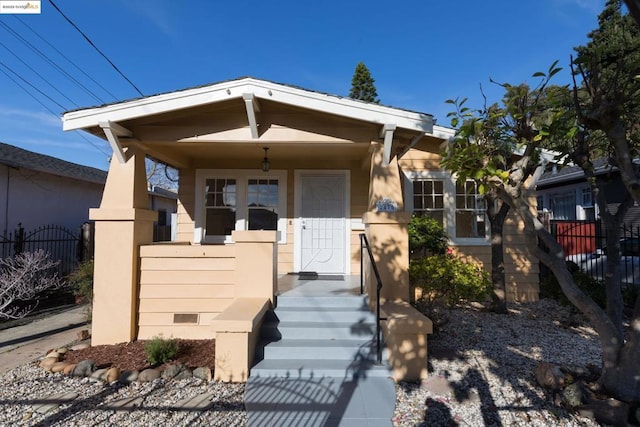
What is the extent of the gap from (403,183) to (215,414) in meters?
5.38

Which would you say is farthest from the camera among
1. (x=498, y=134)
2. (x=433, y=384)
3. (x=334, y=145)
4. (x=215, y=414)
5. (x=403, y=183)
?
(x=403, y=183)

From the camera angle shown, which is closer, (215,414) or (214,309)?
(215,414)

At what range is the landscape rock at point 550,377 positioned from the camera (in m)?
3.25

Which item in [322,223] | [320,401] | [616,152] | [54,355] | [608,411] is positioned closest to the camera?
[608,411]

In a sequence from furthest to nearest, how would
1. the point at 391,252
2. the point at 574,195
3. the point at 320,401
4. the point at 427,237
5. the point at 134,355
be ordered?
the point at 574,195
the point at 427,237
the point at 391,252
the point at 134,355
the point at 320,401

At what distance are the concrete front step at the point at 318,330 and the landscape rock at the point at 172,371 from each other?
0.98 m

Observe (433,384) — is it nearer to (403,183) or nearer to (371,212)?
(371,212)

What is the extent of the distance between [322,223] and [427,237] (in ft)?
6.97

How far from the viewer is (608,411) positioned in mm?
2812

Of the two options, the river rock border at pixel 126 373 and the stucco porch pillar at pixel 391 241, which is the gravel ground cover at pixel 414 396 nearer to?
the river rock border at pixel 126 373

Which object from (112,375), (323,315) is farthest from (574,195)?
(112,375)

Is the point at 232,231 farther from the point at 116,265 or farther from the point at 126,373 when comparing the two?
the point at 126,373

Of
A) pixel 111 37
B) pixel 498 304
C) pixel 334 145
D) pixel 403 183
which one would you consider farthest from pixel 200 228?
pixel 111 37

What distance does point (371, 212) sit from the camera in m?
4.84
